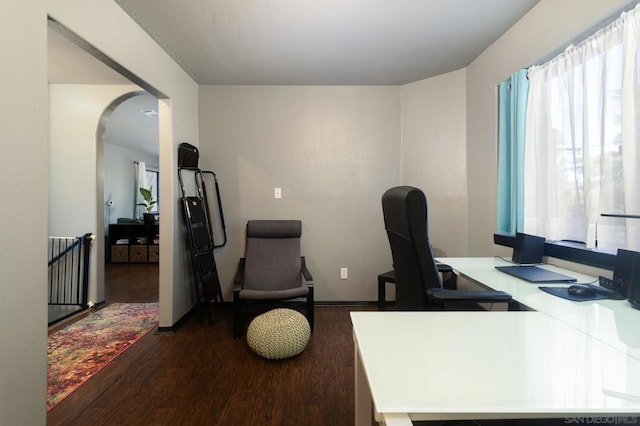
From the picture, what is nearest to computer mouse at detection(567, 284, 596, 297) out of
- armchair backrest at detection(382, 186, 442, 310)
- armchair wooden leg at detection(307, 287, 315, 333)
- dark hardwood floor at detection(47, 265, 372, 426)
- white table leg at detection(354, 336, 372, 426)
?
armchair backrest at detection(382, 186, 442, 310)

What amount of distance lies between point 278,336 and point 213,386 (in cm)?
51

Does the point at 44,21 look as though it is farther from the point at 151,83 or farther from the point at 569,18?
the point at 569,18

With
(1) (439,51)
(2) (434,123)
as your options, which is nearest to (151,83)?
(1) (439,51)

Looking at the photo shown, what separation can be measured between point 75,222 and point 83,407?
93.1 inches

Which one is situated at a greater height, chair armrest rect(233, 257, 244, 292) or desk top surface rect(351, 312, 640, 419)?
desk top surface rect(351, 312, 640, 419)

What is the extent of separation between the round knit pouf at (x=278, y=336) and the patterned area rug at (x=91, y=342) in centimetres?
112

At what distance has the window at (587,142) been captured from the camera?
4.48 feet

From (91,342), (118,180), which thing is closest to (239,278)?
(91,342)

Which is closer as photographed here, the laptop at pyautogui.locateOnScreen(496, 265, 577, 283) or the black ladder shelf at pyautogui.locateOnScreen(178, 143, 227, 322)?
the laptop at pyautogui.locateOnScreen(496, 265, 577, 283)

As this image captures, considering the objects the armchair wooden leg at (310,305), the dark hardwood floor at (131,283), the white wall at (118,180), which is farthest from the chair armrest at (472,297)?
the white wall at (118,180)

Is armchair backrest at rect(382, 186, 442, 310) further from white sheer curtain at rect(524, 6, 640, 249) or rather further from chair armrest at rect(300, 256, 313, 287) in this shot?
chair armrest at rect(300, 256, 313, 287)

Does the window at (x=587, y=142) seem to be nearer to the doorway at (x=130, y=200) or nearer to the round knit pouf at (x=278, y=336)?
the round knit pouf at (x=278, y=336)

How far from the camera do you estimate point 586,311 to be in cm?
112

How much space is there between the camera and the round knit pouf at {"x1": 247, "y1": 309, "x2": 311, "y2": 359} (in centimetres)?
210
